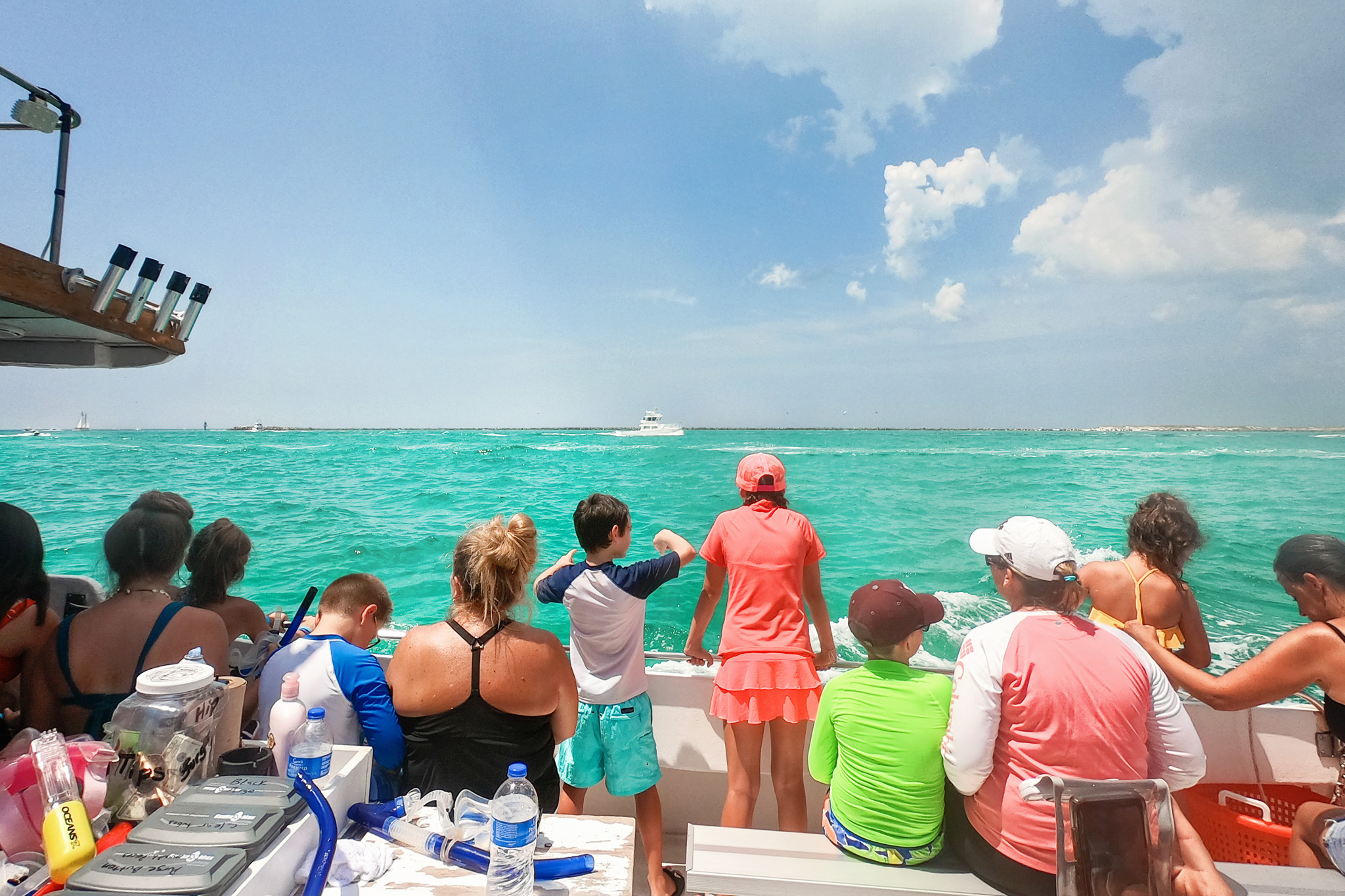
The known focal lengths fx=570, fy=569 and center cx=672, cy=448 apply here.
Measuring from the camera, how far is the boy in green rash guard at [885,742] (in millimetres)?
1567

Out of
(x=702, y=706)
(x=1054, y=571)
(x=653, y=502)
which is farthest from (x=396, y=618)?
(x=653, y=502)

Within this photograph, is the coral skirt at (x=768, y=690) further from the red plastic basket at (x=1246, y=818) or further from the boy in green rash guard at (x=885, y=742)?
the red plastic basket at (x=1246, y=818)

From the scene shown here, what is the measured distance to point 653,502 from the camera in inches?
537

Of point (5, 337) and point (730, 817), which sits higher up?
point (5, 337)

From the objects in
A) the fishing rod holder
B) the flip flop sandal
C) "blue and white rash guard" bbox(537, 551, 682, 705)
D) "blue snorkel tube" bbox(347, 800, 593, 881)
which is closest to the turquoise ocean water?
"blue and white rash guard" bbox(537, 551, 682, 705)

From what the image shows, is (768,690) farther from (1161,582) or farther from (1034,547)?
(1161,582)

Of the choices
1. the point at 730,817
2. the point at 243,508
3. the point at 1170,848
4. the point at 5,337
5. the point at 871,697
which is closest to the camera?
the point at 1170,848

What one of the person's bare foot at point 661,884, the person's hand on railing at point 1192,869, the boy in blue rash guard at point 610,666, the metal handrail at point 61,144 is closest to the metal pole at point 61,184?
the metal handrail at point 61,144

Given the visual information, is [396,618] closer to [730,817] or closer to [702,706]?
[702,706]

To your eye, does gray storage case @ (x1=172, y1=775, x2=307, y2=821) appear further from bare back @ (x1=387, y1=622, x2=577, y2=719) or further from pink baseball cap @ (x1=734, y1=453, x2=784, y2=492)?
pink baseball cap @ (x1=734, y1=453, x2=784, y2=492)

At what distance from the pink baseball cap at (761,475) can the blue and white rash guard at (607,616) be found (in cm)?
46

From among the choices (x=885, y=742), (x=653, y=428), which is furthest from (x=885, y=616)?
(x=653, y=428)

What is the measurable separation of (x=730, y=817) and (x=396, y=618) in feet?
17.2

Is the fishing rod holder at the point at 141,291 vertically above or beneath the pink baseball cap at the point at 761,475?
above
